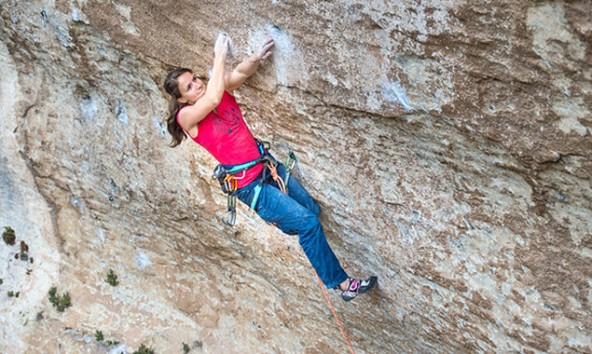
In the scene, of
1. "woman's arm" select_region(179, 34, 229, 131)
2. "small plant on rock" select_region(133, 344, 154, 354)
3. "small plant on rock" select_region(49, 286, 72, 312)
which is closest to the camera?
"woman's arm" select_region(179, 34, 229, 131)

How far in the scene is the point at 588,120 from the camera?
13.2 feet

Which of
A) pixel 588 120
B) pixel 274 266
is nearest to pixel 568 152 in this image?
pixel 588 120

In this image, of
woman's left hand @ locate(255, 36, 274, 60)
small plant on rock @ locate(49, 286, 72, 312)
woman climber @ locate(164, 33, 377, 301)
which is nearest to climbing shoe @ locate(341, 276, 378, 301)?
woman climber @ locate(164, 33, 377, 301)

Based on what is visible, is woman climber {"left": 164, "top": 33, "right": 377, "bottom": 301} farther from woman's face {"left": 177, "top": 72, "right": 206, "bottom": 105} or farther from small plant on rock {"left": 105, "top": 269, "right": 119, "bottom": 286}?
small plant on rock {"left": 105, "top": 269, "right": 119, "bottom": 286}

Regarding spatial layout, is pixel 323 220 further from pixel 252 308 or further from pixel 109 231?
pixel 109 231

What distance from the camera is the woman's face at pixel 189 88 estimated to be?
16.4 ft

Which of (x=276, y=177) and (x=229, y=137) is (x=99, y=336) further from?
(x=229, y=137)

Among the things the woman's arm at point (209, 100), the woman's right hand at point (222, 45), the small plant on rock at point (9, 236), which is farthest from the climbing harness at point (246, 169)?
the small plant on rock at point (9, 236)

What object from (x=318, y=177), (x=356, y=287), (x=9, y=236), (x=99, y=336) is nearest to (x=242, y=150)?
(x=318, y=177)

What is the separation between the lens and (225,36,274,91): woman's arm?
520 cm

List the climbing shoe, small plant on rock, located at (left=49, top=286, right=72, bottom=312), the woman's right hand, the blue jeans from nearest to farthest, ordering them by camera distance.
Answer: the woman's right hand → the blue jeans → the climbing shoe → small plant on rock, located at (left=49, top=286, right=72, bottom=312)

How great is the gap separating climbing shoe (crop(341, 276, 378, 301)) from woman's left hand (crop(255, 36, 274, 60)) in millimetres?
2051

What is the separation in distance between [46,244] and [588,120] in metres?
7.37

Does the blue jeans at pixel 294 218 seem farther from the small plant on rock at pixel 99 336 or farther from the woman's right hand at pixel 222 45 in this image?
the small plant on rock at pixel 99 336
